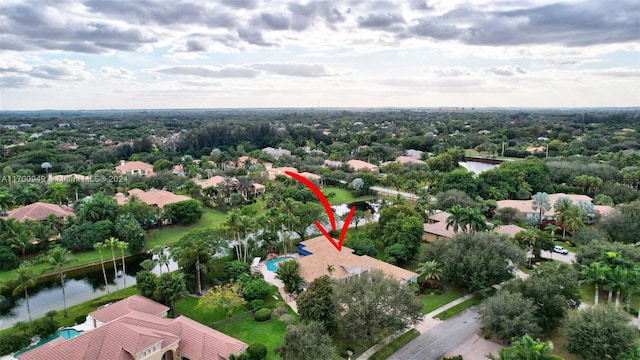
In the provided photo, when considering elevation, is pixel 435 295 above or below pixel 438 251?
below

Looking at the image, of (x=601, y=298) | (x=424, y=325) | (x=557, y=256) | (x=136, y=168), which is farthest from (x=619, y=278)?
(x=136, y=168)

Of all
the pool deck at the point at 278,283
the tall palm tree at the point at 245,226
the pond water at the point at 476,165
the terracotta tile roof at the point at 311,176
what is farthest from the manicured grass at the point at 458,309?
the pond water at the point at 476,165

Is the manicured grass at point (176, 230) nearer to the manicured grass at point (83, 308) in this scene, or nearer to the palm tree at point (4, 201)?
the manicured grass at point (83, 308)

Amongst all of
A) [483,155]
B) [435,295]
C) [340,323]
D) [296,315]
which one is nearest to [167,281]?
[296,315]

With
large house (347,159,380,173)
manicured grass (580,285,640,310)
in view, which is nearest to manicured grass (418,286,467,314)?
manicured grass (580,285,640,310)

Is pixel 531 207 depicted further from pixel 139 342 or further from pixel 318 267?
pixel 139 342

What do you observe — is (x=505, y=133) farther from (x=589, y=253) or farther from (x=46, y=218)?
(x=46, y=218)

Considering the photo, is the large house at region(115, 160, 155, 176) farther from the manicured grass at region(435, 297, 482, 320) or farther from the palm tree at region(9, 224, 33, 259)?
the manicured grass at region(435, 297, 482, 320)
